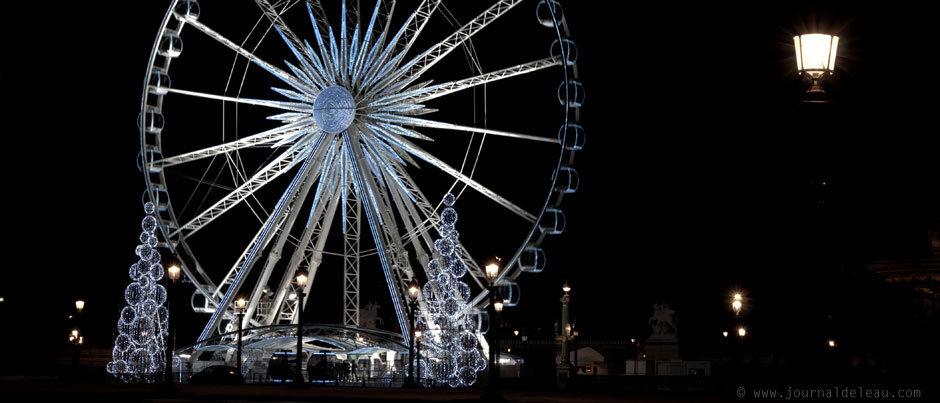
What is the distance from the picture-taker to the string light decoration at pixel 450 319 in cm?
4481

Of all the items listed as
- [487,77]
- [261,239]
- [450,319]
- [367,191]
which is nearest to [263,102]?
[367,191]

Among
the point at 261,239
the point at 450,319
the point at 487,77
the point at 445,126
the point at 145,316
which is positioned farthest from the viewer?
the point at 145,316

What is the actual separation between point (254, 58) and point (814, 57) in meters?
33.4

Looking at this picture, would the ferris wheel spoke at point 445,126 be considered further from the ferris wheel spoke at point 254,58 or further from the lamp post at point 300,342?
the lamp post at point 300,342

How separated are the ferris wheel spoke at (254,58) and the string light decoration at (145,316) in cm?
710

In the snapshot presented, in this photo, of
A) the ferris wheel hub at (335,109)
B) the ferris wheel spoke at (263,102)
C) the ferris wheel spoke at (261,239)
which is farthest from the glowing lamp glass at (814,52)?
the ferris wheel spoke at (261,239)

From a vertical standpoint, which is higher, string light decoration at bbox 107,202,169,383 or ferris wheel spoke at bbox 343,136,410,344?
ferris wheel spoke at bbox 343,136,410,344

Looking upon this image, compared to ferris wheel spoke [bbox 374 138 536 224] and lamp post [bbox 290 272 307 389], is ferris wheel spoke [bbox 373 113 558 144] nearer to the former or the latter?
ferris wheel spoke [bbox 374 138 536 224]

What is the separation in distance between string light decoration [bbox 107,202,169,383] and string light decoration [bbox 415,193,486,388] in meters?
10.4

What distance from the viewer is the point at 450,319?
45.2 m

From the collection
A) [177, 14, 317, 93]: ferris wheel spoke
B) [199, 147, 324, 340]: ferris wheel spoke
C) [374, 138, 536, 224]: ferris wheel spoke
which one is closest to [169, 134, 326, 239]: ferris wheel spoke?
[199, 147, 324, 340]: ferris wheel spoke

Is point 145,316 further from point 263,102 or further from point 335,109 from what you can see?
point 335,109

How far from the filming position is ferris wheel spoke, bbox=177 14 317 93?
4328 centimetres

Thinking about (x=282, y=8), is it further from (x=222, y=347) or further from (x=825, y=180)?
(x=825, y=180)
